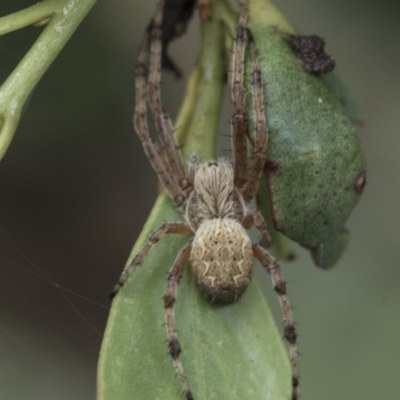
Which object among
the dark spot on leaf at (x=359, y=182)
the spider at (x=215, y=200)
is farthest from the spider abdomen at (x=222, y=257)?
the dark spot on leaf at (x=359, y=182)

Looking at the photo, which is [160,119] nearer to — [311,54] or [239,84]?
[239,84]

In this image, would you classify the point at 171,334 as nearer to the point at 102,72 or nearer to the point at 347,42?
the point at 102,72

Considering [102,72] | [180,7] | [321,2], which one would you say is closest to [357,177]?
[180,7]

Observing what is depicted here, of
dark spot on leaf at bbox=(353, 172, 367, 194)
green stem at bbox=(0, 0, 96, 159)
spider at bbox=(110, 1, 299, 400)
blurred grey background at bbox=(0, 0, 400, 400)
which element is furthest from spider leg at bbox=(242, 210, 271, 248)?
green stem at bbox=(0, 0, 96, 159)

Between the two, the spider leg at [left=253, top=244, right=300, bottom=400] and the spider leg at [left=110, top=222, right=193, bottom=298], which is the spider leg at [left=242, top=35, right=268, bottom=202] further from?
the spider leg at [left=253, top=244, right=300, bottom=400]

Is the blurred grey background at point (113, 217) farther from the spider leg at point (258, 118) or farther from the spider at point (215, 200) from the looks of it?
the spider leg at point (258, 118)

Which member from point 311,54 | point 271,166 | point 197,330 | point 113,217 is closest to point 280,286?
point 197,330
